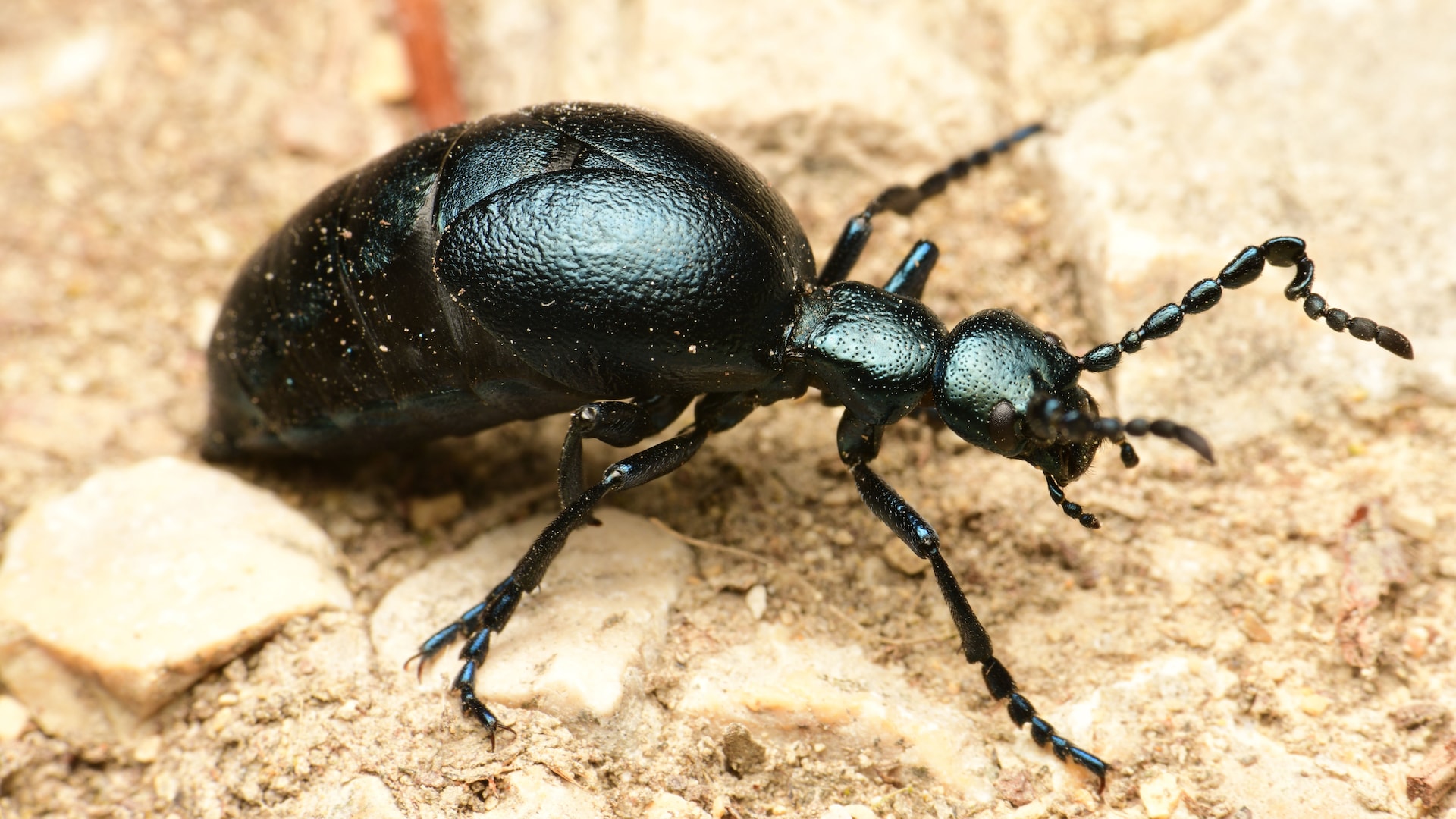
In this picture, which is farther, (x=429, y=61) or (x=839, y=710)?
(x=429, y=61)

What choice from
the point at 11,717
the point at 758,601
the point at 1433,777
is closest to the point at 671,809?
the point at 758,601

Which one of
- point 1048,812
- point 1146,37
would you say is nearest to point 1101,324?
point 1146,37

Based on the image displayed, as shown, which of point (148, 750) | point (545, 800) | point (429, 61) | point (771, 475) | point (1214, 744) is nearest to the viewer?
point (545, 800)

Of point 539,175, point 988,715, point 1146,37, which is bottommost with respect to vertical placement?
point 988,715

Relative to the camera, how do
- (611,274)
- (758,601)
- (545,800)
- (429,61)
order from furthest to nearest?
(429,61), (758,601), (611,274), (545,800)

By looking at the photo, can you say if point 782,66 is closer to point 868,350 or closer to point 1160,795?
point 868,350

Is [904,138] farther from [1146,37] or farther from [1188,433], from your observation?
[1188,433]
